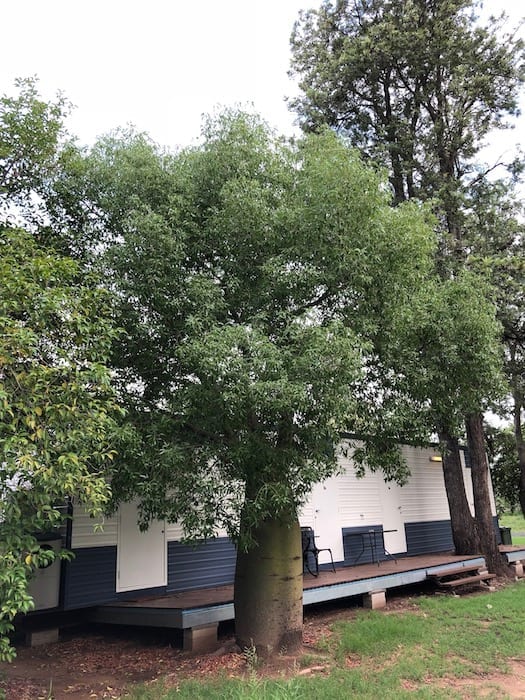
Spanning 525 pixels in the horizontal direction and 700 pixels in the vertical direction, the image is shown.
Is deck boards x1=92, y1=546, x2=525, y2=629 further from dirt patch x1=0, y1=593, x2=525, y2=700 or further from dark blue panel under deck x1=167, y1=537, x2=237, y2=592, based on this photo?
dirt patch x1=0, y1=593, x2=525, y2=700

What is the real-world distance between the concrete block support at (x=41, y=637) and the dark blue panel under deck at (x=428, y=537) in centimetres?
818

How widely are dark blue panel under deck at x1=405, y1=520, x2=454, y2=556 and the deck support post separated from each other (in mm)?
7393

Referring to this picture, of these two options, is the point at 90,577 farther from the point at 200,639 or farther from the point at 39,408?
the point at 39,408

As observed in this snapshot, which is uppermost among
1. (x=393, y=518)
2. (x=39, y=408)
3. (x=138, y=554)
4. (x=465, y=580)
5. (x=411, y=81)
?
(x=411, y=81)

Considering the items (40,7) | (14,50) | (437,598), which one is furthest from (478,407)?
(40,7)

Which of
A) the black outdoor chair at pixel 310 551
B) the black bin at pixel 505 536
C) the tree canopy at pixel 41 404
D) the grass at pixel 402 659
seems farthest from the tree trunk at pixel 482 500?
the tree canopy at pixel 41 404

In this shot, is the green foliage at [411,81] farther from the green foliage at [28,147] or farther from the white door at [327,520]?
the green foliage at [28,147]

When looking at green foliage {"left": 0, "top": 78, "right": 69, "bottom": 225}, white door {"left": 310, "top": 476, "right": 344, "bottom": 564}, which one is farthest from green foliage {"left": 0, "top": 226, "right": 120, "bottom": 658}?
white door {"left": 310, "top": 476, "right": 344, "bottom": 564}

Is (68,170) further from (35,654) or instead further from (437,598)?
(437,598)

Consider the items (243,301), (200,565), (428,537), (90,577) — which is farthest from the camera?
(428,537)

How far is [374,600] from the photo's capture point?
865 centimetres

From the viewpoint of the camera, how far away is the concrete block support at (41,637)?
705 centimetres

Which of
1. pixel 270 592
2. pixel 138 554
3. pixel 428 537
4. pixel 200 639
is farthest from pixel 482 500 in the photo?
pixel 200 639

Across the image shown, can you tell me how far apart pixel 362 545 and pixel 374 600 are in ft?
9.46
